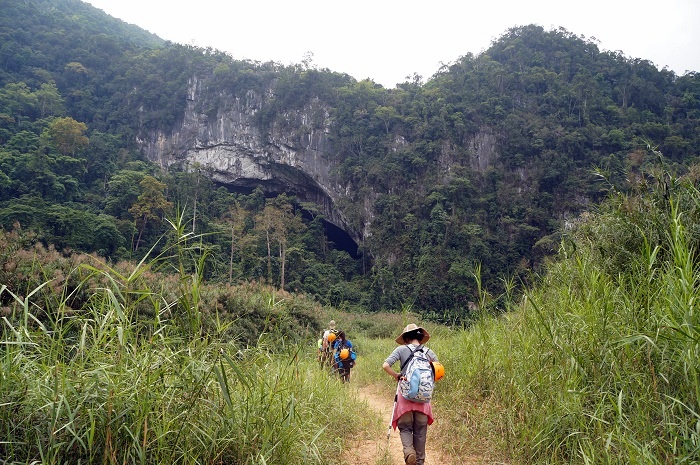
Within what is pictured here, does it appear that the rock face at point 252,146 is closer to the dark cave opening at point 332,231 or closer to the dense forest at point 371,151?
the dark cave opening at point 332,231

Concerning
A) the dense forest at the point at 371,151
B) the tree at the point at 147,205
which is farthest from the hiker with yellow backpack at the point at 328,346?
the tree at the point at 147,205

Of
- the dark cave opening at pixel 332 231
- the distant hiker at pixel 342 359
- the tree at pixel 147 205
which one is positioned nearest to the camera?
the distant hiker at pixel 342 359

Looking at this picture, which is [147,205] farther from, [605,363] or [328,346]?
[605,363]

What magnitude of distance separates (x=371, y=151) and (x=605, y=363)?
103 ft

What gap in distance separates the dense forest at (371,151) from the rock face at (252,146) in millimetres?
1005

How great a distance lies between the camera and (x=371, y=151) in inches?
1289

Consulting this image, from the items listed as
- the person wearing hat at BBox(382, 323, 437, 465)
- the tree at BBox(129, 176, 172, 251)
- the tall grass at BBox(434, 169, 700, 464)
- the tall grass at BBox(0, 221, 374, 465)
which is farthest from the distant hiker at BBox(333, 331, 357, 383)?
the tree at BBox(129, 176, 172, 251)

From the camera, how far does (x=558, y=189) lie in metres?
27.9

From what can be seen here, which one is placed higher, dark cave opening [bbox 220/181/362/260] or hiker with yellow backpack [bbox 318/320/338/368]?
hiker with yellow backpack [bbox 318/320/338/368]

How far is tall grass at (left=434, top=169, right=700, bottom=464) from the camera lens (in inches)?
70.7

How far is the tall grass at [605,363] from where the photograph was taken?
1796 mm

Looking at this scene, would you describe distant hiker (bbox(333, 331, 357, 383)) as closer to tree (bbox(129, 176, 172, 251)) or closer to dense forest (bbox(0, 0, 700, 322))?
dense forest (bbox(0, 0, 700, 322))

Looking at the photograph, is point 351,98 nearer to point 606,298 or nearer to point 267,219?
point 267,219

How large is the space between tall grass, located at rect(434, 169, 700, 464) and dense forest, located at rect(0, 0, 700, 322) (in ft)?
57.0
